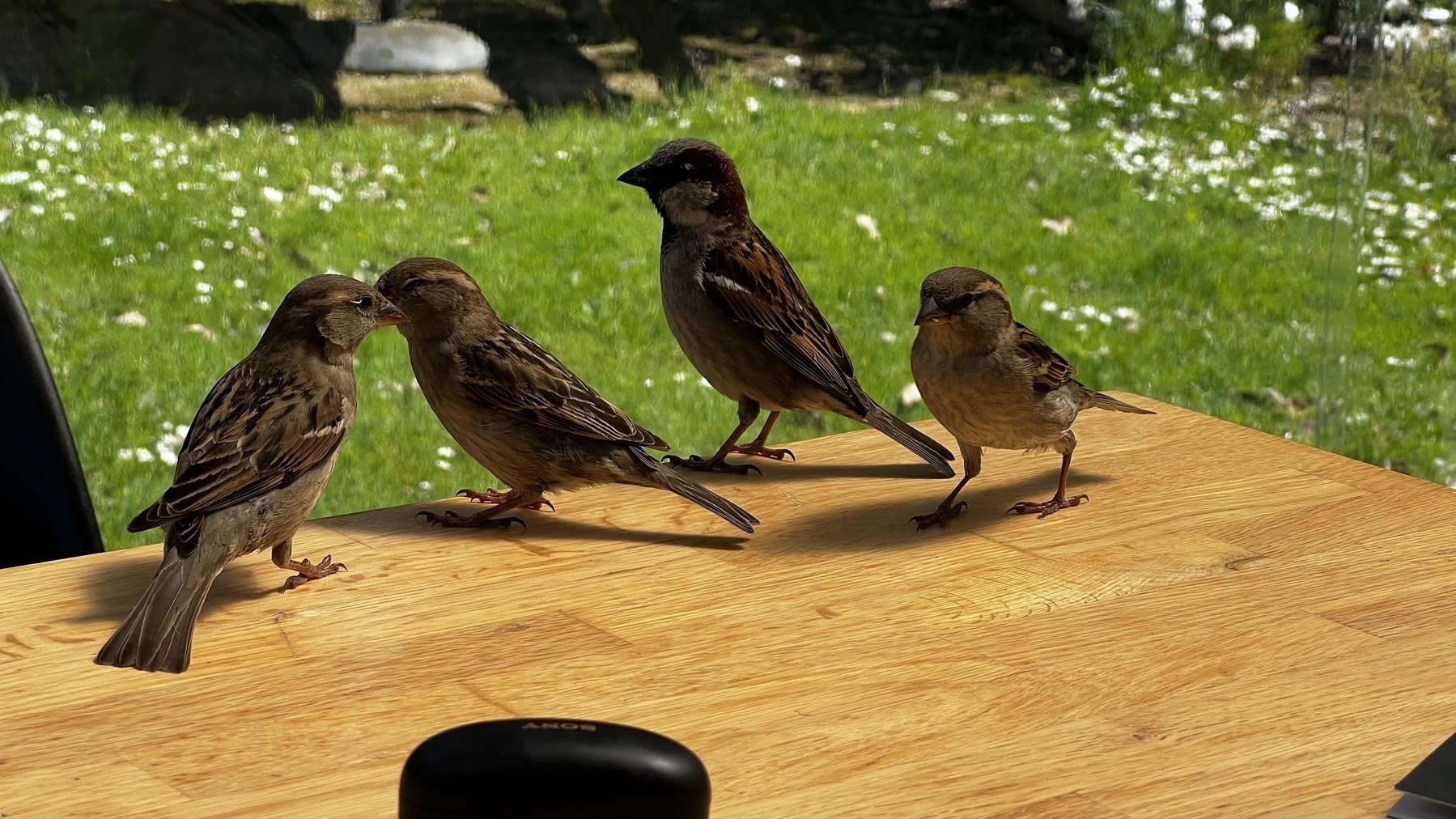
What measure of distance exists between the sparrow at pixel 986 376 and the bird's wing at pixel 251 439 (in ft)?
2.63

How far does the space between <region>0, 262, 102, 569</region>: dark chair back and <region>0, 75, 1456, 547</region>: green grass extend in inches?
88.9

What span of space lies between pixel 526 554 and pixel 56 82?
353cm

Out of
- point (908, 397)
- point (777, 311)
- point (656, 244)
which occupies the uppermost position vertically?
point (777, 311)

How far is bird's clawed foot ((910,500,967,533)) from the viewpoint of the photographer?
6.54 ft

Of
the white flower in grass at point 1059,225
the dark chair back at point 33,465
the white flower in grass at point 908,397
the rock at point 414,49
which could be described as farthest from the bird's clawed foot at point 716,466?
the white flower in grass at point 1059,225

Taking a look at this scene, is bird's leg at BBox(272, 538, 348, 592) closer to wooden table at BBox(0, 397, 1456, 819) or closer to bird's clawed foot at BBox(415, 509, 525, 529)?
wooden table at BBox(0, 397, 1456, 819)

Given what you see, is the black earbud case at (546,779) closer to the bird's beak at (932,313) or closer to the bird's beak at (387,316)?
the bird's beak at (387,316)

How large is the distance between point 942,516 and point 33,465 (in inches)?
46.5

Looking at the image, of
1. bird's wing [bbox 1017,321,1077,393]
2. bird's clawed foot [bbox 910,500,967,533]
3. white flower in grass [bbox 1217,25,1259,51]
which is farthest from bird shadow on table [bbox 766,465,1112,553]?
white flower in grass [bbox 1217,25,1259,51]

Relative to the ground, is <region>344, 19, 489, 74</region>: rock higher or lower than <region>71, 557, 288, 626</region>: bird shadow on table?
higher

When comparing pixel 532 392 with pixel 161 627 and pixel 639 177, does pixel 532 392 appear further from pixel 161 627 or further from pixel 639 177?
pixel 161 627

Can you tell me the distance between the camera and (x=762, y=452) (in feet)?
7.93

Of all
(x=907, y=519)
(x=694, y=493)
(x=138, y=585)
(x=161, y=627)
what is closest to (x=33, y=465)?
(x=138, y=585)

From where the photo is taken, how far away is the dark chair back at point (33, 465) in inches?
81.0
